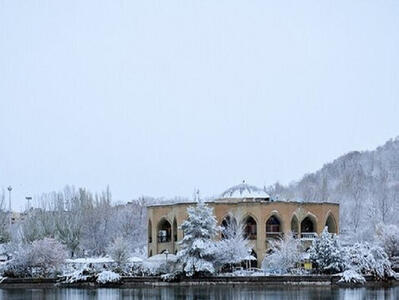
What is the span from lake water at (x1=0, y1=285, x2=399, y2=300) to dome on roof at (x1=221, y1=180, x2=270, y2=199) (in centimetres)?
1752

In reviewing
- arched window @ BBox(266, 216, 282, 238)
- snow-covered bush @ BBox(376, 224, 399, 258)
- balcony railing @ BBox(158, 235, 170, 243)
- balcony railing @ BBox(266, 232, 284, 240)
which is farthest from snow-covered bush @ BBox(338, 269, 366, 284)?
balcony railing @ BBox(158, 235, 170, 243)

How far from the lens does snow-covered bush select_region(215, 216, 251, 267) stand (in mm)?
47719

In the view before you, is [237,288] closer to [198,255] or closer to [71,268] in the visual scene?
[198,255]

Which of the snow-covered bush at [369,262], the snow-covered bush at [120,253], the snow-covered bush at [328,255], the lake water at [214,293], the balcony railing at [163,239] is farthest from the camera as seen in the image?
the balcony railing at [163,239]

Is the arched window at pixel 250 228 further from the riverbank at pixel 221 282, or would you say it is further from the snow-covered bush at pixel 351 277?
the snow-covered bush at pixel 351 277

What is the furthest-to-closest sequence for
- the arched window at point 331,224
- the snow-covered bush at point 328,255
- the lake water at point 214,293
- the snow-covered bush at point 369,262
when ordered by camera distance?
the arched window at point 331,224 < the snow-covered bush at point 328,255 < the snow-covered bush at point 369,262 < the lake water at point 214,293

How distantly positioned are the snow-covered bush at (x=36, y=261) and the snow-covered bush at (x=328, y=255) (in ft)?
54.9

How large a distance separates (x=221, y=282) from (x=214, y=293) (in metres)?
7.49

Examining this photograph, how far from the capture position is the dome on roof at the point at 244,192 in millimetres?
61281

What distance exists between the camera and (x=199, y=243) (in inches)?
1831

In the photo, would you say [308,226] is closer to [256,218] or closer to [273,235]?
[273,235]

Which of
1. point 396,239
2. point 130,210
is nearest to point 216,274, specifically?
point 396,239

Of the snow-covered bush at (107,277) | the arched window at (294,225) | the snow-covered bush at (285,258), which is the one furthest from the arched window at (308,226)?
the snow-covered bush at (107,277)

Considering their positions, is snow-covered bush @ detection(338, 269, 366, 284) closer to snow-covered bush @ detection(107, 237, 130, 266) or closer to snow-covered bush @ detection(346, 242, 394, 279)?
snow-covered bush @ detection(346, 242, 394, 279)
